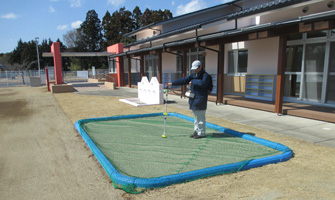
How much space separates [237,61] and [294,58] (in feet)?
10.7

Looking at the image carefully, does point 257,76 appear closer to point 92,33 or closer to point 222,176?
point 222,176

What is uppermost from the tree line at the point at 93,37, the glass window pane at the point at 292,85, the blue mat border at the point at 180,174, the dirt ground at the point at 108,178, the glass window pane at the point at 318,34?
the tree line at the point at 93,37

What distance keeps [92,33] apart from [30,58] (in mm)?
16492

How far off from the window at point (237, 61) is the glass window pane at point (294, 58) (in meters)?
2.41

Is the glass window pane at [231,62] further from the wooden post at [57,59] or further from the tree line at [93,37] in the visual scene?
the tree line at [93,37]

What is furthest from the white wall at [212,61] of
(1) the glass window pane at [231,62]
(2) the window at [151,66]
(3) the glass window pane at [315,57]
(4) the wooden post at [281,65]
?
(2) the window at [151,66]

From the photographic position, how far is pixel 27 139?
219 inches

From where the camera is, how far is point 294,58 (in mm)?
8922

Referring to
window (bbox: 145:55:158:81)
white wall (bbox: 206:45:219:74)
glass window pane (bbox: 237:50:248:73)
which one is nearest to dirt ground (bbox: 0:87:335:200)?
glass window pane (bbox: 237:50:248:73)

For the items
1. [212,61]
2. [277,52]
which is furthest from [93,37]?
[277,52]

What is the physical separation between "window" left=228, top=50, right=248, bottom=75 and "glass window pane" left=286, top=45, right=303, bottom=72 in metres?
2.41

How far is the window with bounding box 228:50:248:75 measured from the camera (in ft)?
37.4

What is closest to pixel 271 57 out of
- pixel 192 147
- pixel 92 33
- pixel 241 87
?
pixel 241 87

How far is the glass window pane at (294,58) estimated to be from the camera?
8727mm
